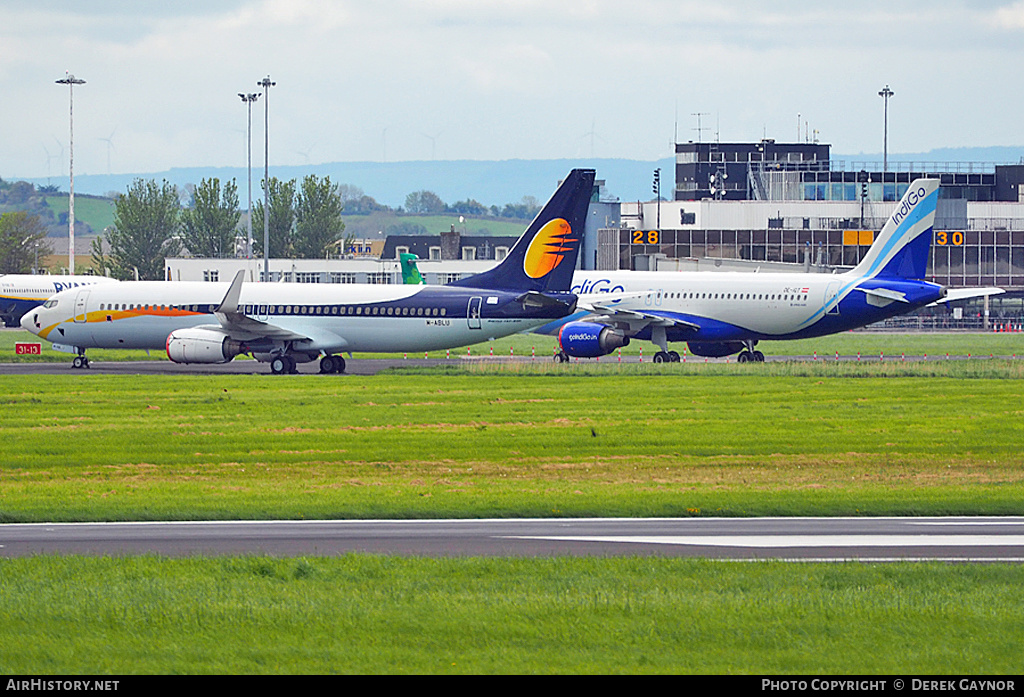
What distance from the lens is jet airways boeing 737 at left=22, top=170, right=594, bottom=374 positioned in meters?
53.2

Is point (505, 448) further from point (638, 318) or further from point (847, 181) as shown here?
point (847, 181)

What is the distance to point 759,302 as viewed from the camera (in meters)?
60.7

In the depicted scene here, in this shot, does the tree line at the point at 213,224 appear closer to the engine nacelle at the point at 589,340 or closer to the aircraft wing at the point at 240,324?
the engine nacelle at the point at 589,340

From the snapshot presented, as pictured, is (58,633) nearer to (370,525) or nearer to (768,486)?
(370,525)

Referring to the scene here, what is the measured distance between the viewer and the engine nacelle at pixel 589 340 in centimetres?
6016

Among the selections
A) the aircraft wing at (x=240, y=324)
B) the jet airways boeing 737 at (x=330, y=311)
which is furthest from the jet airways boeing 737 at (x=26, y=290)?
the aircraft wing at (x=240, y=324)

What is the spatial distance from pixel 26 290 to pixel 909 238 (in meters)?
65.9

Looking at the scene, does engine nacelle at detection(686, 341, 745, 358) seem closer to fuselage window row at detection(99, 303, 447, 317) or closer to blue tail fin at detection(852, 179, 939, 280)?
blue tail fin at detection(852, 179, 939, 280)

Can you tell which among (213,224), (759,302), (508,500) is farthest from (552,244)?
(213,224)

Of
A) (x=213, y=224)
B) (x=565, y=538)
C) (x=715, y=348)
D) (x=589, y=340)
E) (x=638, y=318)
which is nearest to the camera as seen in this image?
(x=565, y=538)

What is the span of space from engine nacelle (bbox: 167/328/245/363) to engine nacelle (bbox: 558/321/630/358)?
1466 centimetres

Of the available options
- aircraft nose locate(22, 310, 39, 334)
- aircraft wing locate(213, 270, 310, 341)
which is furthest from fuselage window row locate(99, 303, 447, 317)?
aircraft nose locate(22, 310, 39, 334)

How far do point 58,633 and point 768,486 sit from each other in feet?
53.1

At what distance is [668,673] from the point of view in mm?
12234
